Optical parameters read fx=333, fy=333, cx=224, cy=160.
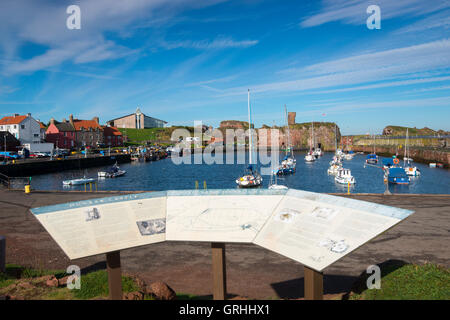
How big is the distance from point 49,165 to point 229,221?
76.4m

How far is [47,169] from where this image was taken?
238ft

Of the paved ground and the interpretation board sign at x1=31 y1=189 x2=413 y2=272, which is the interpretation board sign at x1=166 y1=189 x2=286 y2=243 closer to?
the interpretation board sign at x1=31 y1=189 x2=413 y2=272

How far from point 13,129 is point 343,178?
86763 millimetres

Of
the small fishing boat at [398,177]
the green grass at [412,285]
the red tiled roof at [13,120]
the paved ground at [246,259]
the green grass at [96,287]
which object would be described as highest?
the red tiled roof at [13,120]

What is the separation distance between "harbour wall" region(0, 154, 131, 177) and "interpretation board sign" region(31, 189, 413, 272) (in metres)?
63.2

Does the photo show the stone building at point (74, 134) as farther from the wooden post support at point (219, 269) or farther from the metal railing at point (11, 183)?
the wooden post support at point (219, 269)

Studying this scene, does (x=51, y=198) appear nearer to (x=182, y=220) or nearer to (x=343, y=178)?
(x=182, y=220)

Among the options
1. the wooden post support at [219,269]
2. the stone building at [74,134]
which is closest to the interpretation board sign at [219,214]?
the wooden post support at [219,269]

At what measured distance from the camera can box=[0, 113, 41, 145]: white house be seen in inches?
3598

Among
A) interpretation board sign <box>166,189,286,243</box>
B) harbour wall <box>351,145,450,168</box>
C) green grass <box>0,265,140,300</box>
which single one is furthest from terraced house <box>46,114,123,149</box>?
interpretation board sign <box>166,189,286,243</box>

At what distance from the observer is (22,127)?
303ft

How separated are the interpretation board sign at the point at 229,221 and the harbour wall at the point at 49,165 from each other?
207ft

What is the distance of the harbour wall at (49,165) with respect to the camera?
204ft
